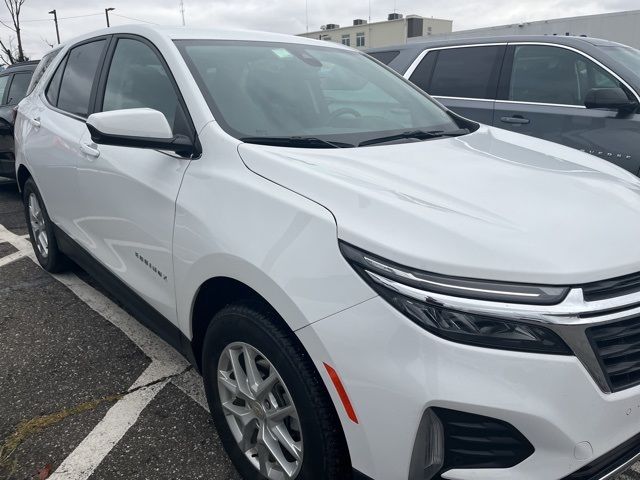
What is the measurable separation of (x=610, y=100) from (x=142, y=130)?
3.19 m

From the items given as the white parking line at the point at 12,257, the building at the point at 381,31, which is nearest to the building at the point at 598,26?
the white parking line at the point at 12,257

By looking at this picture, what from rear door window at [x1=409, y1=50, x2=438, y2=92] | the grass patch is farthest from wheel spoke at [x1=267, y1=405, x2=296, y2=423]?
rear door window at [x1=409, y1=50, x2=438, y2=92]

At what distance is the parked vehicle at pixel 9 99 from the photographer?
6.46 m

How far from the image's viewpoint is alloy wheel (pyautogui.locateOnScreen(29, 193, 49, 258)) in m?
4.01

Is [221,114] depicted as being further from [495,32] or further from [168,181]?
[495,32]

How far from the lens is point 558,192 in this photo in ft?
5.97

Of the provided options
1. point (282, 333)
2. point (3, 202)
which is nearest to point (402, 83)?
point (282, 333)

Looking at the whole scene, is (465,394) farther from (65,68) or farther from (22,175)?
(22,175)

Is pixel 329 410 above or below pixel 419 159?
below

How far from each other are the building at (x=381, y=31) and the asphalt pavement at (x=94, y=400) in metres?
46.1

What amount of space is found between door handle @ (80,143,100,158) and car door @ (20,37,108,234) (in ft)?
0.14

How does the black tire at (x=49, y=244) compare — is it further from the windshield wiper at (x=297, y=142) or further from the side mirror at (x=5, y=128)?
the side mirror at (x=5, y=128)

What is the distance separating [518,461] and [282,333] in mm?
748

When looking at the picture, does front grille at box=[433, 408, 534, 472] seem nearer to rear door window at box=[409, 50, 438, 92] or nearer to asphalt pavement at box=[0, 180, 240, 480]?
asphalt pavement at box=[0, 180, 240, 480]
